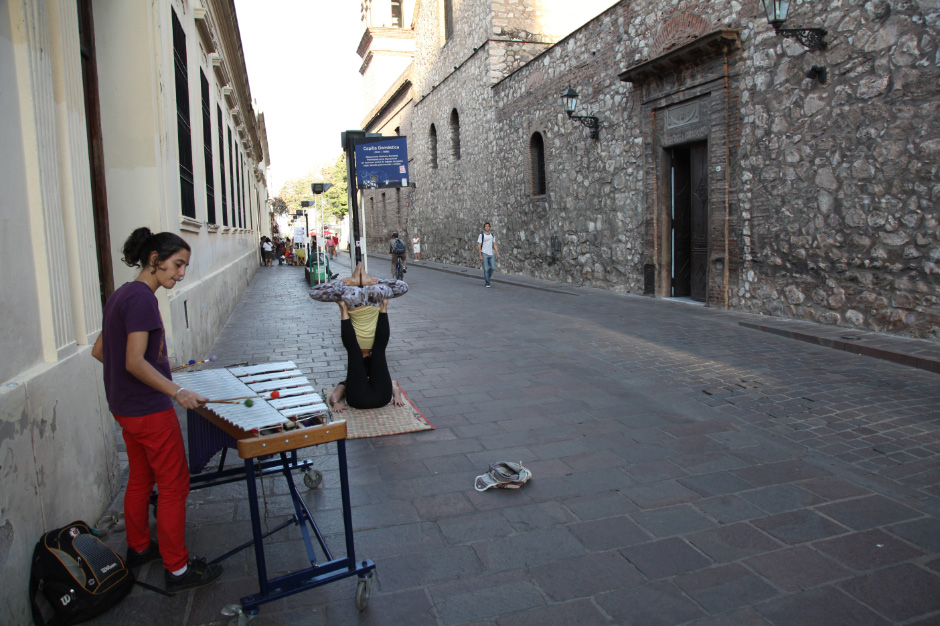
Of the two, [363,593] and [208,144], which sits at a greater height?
[208,144]

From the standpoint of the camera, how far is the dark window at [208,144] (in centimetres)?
1015

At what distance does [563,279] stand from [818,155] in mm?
8192

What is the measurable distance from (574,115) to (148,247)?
43.0 ft

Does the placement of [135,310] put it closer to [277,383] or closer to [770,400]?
[277,383]

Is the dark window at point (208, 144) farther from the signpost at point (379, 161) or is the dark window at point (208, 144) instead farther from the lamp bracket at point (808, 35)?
the lamp bracket at point (808, 35)

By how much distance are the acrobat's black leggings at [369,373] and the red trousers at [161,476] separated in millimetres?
2332

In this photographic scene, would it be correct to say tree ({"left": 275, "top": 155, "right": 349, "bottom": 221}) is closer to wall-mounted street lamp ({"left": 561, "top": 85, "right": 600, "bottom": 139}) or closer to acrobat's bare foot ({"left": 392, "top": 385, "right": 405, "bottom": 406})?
wall-mounted street lamp ({"left": 561, "top": 85, "right": 600, "bottom": 139})

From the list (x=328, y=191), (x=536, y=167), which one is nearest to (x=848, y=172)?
(x=536, y=167)

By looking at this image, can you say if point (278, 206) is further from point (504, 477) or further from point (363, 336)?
point (504, 477)

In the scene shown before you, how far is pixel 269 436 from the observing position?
2531 mm

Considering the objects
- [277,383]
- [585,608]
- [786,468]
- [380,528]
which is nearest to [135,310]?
[277,383]

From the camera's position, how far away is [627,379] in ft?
20.8

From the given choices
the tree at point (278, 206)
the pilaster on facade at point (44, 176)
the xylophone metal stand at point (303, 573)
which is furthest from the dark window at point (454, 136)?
the tree at point (278, 206)

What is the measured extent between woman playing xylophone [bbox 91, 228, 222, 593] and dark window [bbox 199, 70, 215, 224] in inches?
295
